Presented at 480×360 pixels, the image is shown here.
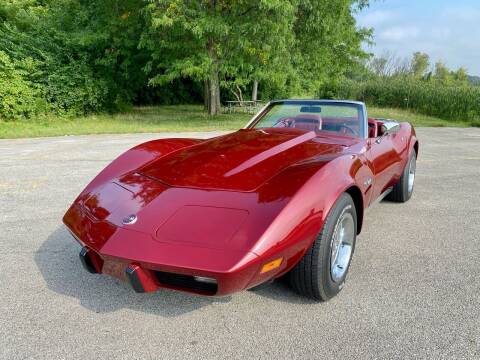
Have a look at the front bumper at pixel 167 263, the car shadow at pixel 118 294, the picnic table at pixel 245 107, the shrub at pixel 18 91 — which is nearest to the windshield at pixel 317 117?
the car shadow at pixel 118 294

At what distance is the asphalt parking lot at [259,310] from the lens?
2070 mm

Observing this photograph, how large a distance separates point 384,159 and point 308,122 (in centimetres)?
77

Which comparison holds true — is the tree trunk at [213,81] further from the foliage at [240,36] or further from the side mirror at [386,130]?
the side mirror at [386,130]

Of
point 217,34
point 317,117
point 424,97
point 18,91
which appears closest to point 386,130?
point 317,117

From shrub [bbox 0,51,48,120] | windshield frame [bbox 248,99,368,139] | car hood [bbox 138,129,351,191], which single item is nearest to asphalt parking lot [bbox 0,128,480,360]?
car hood [bbox 138,129,351,191]

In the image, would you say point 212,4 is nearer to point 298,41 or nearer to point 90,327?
point 298,41

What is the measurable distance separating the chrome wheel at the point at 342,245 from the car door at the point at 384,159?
69 centimetres

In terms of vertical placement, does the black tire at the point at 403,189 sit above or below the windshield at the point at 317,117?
below

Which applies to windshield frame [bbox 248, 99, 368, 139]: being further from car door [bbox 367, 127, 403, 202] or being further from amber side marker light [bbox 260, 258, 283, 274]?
amber side marker light [bbox 260, 258, 283, 274]

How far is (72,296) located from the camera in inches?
101

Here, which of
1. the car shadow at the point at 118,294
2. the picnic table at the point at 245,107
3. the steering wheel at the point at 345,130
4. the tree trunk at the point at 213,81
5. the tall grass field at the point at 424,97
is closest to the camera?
the car shadow at the point at 118,294

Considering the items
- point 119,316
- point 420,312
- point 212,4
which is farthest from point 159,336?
point 212,4

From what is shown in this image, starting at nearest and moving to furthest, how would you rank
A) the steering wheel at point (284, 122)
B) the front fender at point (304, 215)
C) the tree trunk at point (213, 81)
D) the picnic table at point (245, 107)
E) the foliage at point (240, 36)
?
the front fender at point (304, 215)
the steering wheel at point (284, 122)
the foliage at point (240, 36)
the tree trunk at point (213, 81)
the picnic table at point (245, 107)

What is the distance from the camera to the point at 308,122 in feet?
12.6
